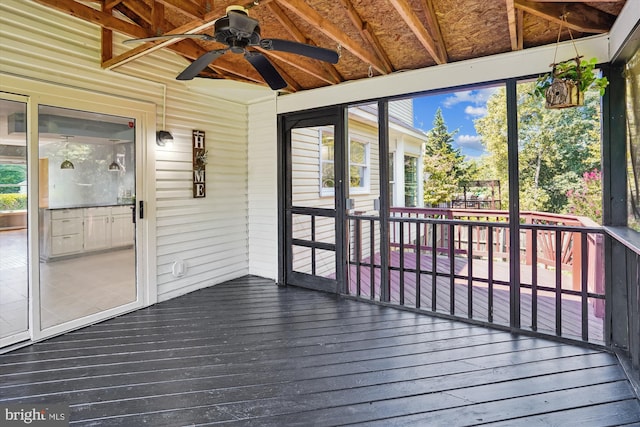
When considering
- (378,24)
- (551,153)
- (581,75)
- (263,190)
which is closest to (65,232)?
(263,190)

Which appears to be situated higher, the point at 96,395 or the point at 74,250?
the point at 74,250

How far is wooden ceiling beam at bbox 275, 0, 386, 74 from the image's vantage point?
257 cm

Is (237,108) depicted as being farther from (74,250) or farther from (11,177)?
(74,250)

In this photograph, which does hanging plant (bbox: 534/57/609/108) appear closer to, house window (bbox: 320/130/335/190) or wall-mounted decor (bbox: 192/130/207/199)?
house window (bbox: 320/130/335/190)

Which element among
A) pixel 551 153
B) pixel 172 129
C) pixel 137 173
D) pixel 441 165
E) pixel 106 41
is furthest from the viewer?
pixel 441 165

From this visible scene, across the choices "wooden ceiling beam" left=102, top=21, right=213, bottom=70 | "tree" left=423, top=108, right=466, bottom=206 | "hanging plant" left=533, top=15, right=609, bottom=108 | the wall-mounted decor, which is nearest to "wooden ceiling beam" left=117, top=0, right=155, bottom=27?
"wooden ceiling beam" left=102, top=21, right=213, bottom=70

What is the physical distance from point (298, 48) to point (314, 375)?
2.32 meters

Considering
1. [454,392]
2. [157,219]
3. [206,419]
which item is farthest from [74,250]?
[454,392]

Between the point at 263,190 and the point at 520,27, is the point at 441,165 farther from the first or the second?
the point at 520,27

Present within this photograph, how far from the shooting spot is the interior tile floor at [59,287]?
328 cm

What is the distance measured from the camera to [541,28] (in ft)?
9.72

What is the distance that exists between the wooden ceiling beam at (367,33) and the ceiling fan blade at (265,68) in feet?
3.13

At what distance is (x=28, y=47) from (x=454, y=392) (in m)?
4.36

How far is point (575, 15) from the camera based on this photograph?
9.04 feet
